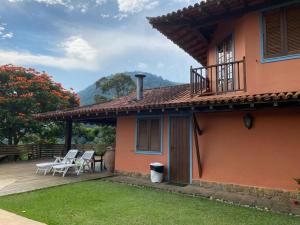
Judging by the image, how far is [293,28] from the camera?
711 centimetres

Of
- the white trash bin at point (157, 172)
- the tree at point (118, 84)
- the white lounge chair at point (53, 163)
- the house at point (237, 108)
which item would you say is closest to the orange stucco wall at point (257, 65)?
the house at point (237, 108)

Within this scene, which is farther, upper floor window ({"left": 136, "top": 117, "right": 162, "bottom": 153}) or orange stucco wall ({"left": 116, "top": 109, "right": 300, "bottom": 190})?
upper floor window ({"left": 136, "top": 117, "right": 162, "bottom": 153})

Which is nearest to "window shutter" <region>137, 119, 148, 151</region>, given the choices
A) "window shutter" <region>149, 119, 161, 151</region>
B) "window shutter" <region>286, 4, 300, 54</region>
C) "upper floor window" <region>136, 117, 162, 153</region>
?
"upper floor window" <region>136, 117, 162, 153</region>

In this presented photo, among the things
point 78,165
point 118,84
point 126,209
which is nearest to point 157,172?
point 126,209

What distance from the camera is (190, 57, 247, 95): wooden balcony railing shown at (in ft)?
25.9

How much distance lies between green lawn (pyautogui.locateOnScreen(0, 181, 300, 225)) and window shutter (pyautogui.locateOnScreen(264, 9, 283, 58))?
4386 millimetres

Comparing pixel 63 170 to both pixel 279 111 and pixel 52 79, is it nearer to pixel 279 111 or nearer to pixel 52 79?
pixel 279 111

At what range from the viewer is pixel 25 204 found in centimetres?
611

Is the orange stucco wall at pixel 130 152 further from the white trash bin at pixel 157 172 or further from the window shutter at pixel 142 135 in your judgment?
the white trash bin at pixel 157 172

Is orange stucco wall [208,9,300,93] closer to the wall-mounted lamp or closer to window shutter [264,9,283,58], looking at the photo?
window shutter [264,9,283,58]

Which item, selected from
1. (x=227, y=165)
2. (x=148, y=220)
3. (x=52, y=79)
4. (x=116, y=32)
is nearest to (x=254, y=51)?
(x=227, y=165)

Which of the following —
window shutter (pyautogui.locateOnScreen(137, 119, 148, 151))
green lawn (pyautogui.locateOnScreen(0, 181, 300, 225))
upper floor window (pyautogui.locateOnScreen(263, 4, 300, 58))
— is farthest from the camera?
window shutter (pyautogui.locateOnScreen(137, 119, 148, 151))

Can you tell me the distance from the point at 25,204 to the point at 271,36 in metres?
7.89

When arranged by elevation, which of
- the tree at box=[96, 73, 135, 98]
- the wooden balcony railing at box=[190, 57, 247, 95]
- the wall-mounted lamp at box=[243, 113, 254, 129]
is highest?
the tree at box=[96, 73, 135, 98]
